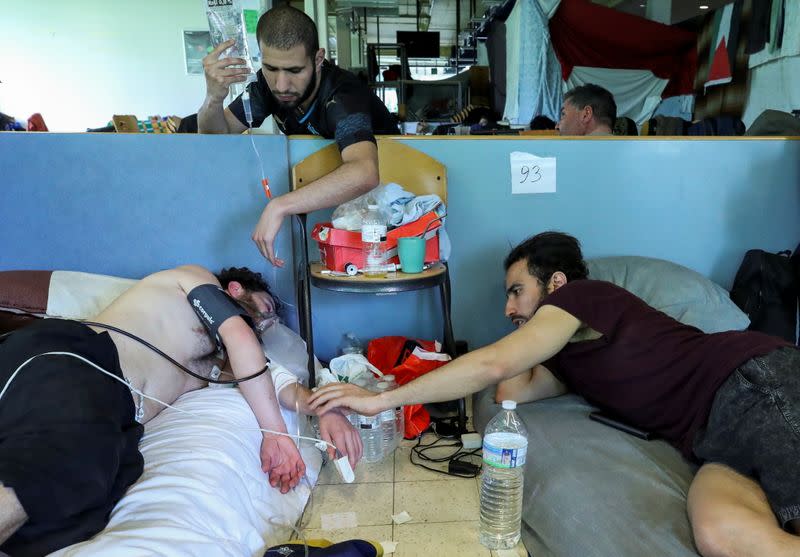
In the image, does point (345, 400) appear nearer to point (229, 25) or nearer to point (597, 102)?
point (229, 25)

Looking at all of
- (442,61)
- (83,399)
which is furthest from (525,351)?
(442,61)

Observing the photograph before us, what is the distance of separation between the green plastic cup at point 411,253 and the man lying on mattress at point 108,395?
47 centimetres

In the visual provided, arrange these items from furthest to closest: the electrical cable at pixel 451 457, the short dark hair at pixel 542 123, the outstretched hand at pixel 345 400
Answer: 1. the short dark hair at pixel 542 123
2. the electrical cable at pixel 451 457
3. the outstretched hand at pixel 345 400

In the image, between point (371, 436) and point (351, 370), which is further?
point (351, 370)

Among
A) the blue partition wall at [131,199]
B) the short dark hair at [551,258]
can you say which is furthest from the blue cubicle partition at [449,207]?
the short dark hair at [551,258]

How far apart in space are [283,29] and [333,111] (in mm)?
292

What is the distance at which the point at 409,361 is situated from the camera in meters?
1.81

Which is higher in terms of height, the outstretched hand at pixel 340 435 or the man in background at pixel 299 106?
the man in background at pixel 299 106

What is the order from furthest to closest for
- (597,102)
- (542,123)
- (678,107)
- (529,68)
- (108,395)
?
(678,107) → (529,68) → (542,123) → (597,102) → (108,395)

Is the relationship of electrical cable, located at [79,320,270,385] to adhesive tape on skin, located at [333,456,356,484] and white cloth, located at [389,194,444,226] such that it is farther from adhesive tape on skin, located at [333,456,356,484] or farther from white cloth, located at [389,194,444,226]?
white cloth, located at [389,194,444,226]

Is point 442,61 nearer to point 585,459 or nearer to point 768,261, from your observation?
point 768,261

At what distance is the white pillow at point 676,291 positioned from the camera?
1876 mm

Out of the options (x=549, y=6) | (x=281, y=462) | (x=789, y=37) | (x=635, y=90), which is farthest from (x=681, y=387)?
(x=635, y=90)

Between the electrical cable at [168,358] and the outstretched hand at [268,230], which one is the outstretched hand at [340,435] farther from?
the outstretched hand at [268,230]
